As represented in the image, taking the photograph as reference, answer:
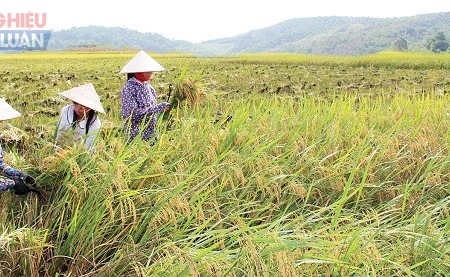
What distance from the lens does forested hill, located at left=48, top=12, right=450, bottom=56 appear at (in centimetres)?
9007

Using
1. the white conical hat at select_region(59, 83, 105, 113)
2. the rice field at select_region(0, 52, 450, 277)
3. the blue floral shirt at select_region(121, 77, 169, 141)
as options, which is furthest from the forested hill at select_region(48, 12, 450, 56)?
the white conical hat at select_region(59, 83, 105, 113)

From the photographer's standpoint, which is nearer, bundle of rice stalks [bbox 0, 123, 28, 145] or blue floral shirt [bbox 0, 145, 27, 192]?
blue floral shirt [bbox 0, 145, 27, 192]

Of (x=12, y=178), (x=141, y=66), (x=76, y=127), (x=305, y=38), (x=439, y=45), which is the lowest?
(x=12, y=178)

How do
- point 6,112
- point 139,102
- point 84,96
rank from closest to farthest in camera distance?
point 6,112, point 84,96, point 139,102

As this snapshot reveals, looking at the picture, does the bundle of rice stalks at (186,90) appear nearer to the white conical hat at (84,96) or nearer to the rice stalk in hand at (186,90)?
the rice stalk in hand at (186,90)

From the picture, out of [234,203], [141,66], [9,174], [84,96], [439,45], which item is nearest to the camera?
[9,174]

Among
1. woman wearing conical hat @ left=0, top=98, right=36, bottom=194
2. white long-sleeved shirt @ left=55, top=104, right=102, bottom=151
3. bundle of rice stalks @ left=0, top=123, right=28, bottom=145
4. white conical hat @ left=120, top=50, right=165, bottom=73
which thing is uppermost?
white conical hat @ left=120, top=50, right=165, bottom=73

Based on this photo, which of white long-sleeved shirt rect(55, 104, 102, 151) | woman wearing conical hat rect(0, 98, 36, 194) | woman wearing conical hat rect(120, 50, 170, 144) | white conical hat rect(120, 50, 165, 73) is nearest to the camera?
woman wearing conical hat rect(0, 98, 36, 194)

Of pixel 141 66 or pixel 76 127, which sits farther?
pixel 141 66

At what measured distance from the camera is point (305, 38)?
457 ft

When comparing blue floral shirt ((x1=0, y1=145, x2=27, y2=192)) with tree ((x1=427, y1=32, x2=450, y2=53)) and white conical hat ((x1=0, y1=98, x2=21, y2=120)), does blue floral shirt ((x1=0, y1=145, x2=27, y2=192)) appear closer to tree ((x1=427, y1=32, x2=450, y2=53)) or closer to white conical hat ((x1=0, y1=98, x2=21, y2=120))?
white conical hat ((x1=0, y1=98, x2=21, y2=120))

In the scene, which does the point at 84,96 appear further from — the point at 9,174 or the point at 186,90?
the point at 186,90

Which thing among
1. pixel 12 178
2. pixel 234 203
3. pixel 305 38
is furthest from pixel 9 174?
pixel 305 38

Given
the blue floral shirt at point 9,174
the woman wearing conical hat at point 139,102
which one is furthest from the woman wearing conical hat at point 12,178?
the woman wearing conical hat at point 139,102
